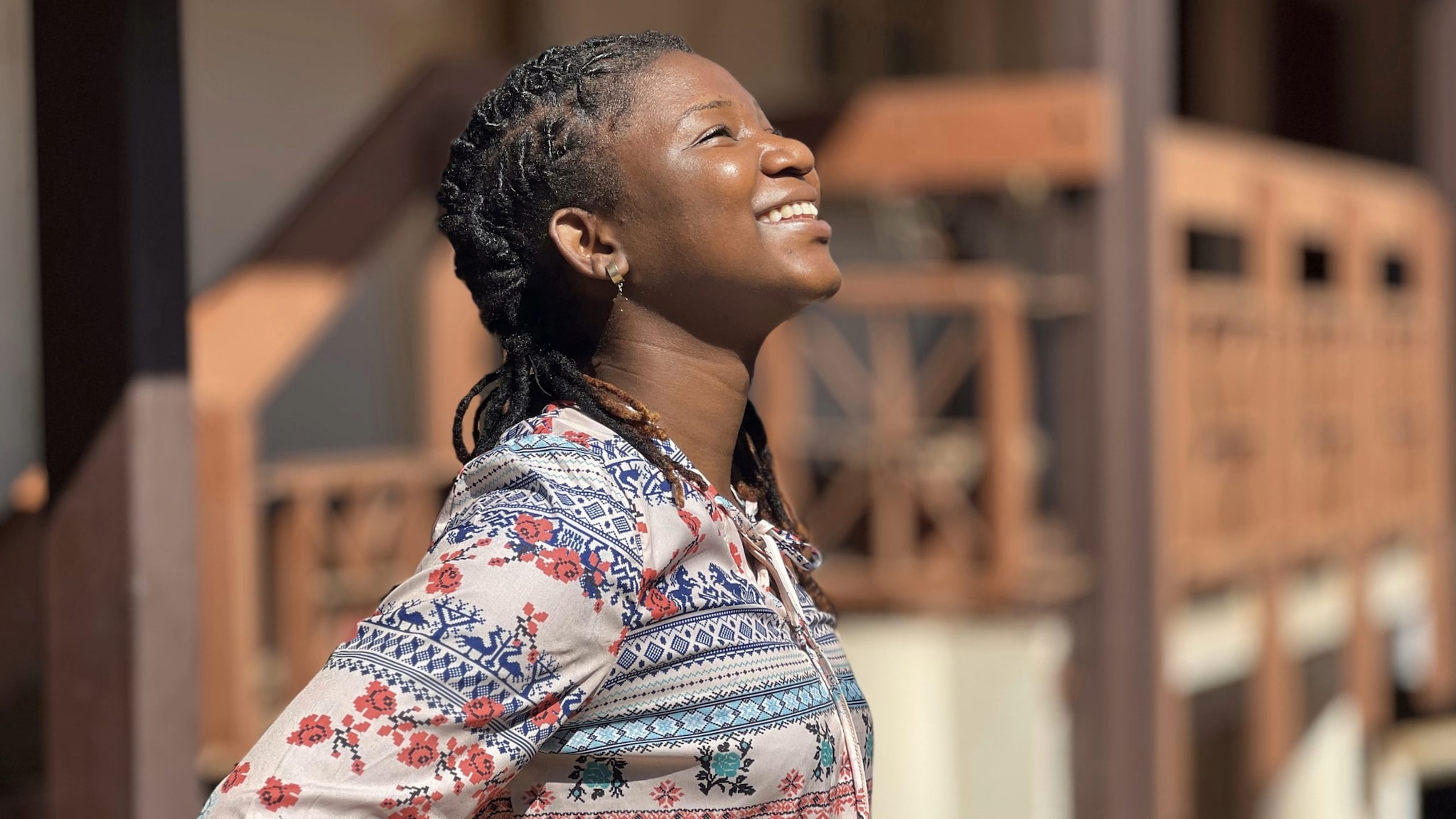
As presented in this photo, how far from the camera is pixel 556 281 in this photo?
1882 mm

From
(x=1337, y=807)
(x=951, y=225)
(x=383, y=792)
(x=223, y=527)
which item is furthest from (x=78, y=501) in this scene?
(x=1337, y=807)

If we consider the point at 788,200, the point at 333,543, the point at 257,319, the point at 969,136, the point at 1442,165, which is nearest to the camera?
the point at 788,200

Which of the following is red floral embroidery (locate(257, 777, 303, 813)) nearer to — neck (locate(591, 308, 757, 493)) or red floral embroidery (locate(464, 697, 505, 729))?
red floral embroidery (locate(464, 697, 505, 729))

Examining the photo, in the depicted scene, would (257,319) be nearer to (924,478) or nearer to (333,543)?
(333,543)

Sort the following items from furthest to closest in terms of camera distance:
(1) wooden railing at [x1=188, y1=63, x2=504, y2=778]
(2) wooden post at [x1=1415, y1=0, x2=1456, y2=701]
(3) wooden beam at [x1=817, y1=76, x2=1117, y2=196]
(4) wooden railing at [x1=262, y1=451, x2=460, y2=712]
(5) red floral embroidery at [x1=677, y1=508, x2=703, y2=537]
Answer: (2) wooden post at [x1=1415, y1=0, x2=1456, y2=701]
(4) wooden railing at [x1=262, y1=451, x2=460, y2=712]
(3) wooden beam at [x1=817, y1=76, x2=1117, y2=196]
(1) wooden railing at [x1=188, y1=63, x2=504, y2=778]
(5) red floral embroidery at [x1=677, y1=508, x2=703, y2=537]

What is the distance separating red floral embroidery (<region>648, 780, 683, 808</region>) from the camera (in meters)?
1.65

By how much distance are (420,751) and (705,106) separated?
2.34ft

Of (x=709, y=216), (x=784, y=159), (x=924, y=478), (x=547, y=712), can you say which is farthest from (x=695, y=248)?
(x=924, y=478)

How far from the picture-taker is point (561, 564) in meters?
1.56

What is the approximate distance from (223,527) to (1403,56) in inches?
431

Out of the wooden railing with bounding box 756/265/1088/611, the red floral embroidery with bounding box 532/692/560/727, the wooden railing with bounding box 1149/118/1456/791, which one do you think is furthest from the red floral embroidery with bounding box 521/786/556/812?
the wooden railing with bounding box 1149/118/1456/791

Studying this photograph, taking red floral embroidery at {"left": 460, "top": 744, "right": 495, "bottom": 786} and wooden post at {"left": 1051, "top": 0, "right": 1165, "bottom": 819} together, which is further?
wooden post at {"left": 1051, "top": 0, "right": 1165, "bottom": 819}

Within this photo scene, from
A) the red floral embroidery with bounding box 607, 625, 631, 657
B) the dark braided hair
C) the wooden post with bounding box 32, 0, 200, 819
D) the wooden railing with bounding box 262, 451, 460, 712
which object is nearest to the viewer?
the red floral embroidery with bounding box 607, 625, 631, 657

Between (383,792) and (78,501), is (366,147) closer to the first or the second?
(78,501)
